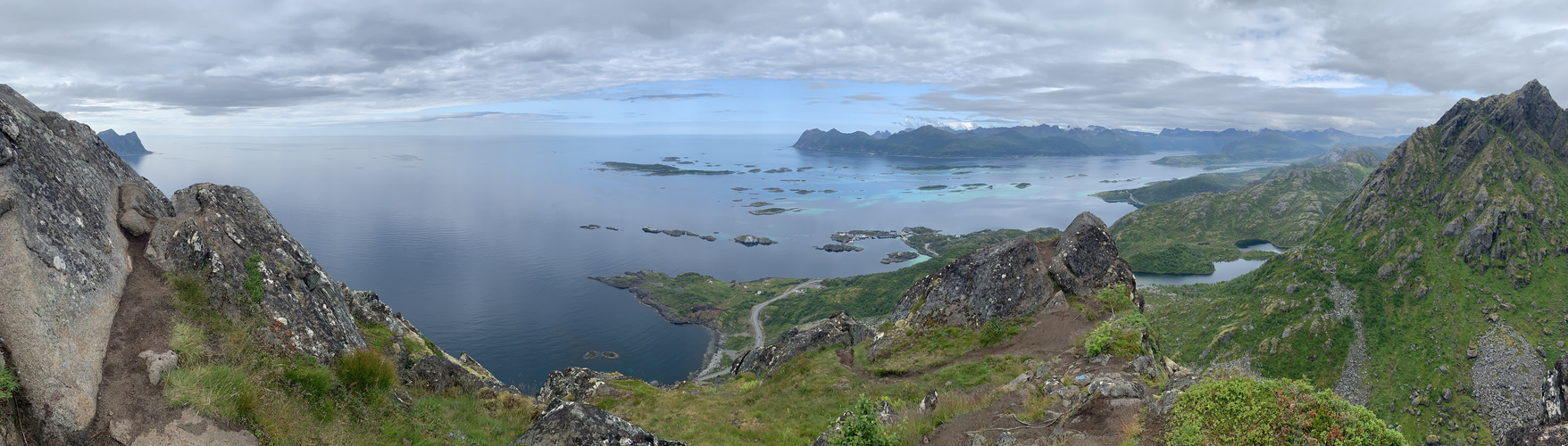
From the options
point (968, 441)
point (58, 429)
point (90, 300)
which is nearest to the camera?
point (58, 429)

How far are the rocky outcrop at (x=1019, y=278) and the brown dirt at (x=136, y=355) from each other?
1004 inches

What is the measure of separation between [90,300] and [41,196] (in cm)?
313

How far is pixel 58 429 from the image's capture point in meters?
8.94

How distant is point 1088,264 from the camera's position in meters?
27.7

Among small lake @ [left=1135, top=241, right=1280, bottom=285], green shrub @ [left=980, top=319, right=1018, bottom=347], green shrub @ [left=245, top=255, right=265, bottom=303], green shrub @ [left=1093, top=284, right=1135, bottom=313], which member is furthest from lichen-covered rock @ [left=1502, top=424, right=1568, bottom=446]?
small lake @ [left=1135, top=241, right=1280, bottom=285]

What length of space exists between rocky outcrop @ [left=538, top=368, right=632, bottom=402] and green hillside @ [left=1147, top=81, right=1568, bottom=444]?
87.3 m

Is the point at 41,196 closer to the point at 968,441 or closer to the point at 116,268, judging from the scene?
the point at 116,268

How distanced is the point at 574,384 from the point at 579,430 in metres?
14.3

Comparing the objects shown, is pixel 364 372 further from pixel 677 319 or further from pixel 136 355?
pixel 677 319

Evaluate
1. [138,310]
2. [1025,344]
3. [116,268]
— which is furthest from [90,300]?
[1025,344]

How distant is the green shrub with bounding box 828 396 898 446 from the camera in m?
12.1

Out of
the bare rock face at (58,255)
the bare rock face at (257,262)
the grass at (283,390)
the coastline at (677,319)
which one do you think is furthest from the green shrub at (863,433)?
the coastline at (677,319)

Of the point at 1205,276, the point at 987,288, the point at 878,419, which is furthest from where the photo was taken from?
the point at 1205,276

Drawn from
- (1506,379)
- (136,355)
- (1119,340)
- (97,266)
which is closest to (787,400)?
(1119,340)
